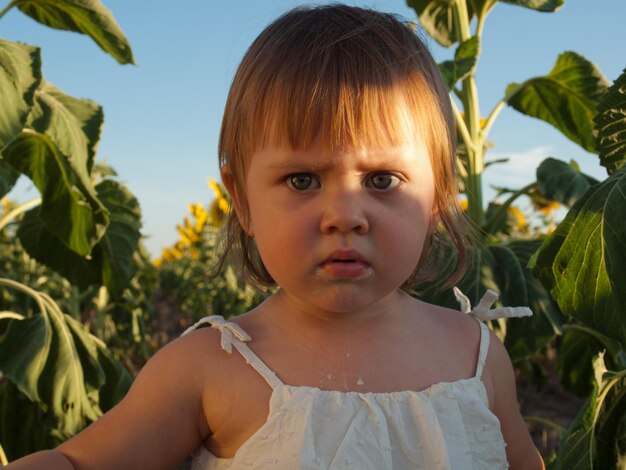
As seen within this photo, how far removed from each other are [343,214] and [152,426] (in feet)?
1.31

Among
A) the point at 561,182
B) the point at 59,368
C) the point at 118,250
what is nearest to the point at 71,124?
the point at 118,250

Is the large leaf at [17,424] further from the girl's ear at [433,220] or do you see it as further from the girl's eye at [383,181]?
the girl's eye at [383,181]

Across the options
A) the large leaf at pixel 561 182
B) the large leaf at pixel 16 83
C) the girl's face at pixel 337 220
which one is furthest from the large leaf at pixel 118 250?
the girl's face at pixel 337 220

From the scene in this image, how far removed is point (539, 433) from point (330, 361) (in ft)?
11.6

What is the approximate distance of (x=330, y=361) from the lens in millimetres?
1259

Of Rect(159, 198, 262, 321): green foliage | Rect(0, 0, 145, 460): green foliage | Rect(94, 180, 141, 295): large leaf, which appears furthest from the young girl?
Rect(159, 198, 262, 321): green foliage

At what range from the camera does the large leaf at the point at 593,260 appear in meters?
1.51

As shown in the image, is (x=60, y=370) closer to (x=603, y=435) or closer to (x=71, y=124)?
(x=71, y=124)

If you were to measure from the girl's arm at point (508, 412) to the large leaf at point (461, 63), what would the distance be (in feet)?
4.06

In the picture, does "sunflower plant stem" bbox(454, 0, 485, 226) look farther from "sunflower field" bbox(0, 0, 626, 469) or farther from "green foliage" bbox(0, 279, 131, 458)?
"green foliage" bbox(0, 279, 131, 458)

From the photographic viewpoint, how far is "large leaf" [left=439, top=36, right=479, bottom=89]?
2.53m

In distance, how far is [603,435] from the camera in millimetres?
1682

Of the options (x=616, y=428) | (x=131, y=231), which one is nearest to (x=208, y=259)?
(x=131, y=231)

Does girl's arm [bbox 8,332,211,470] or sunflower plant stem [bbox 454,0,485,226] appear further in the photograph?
sunflower plant stem [bbox 454,0,485,226]
